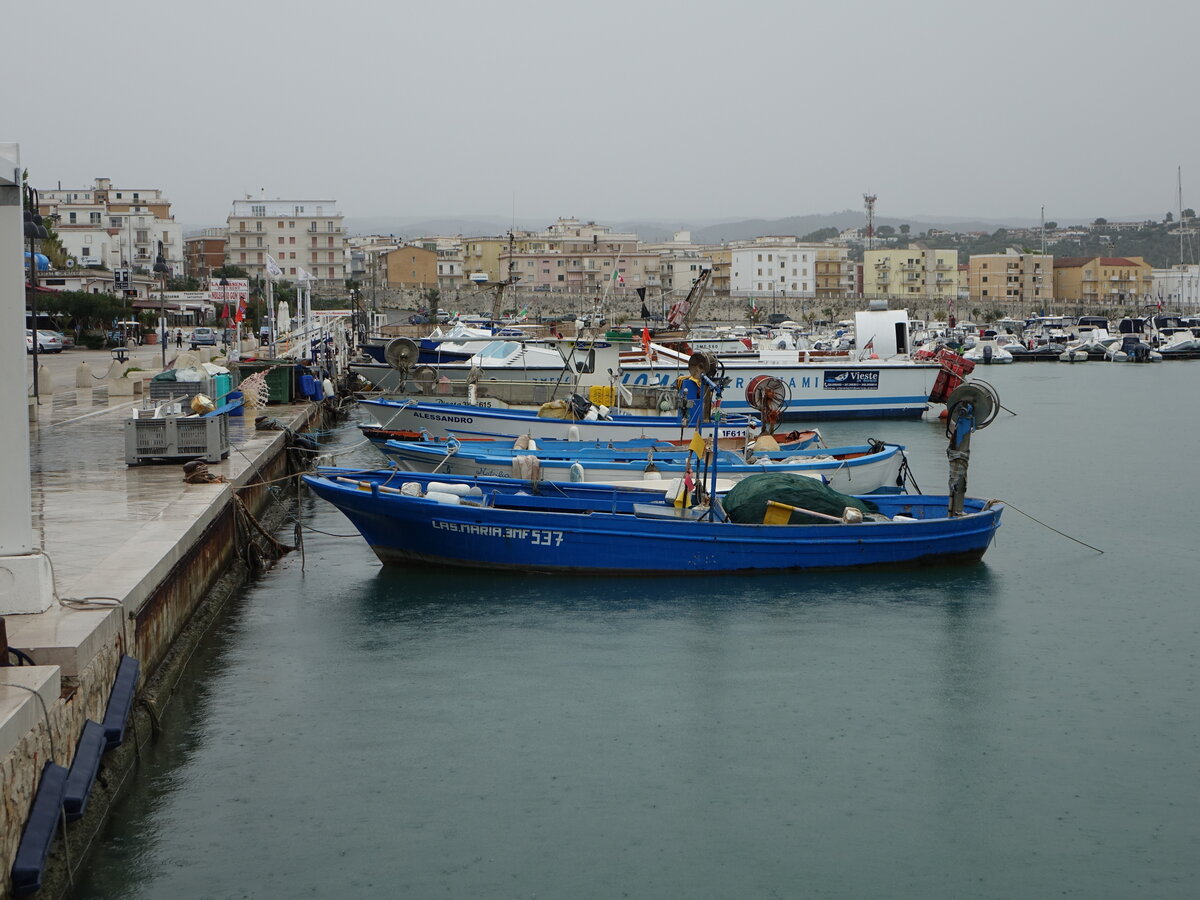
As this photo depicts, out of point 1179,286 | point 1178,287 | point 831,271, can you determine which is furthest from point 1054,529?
point 1178,287

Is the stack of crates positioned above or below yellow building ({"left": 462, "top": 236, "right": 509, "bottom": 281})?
below

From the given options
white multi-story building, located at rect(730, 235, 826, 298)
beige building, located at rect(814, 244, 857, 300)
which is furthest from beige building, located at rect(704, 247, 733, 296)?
beige building, located at rect(814, 244, 857, 300)

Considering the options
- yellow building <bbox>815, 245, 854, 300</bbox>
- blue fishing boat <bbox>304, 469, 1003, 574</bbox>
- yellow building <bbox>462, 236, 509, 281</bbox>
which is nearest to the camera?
blue fishing boat <bbox>304, 469, 1003, 574</bbox>

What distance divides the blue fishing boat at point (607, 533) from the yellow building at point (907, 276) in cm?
13979

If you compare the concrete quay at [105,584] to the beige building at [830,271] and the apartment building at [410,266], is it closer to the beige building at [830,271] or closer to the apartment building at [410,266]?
the apartment building at [410,266]

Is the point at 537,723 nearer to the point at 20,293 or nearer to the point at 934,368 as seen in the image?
the point at 20,293

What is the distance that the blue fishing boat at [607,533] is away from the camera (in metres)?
16.2

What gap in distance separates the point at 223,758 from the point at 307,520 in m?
11.6

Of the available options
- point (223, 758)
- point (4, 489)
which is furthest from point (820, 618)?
point (4, 489)

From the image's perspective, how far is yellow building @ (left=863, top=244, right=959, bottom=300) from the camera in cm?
15500

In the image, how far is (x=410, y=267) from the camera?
143250 mm

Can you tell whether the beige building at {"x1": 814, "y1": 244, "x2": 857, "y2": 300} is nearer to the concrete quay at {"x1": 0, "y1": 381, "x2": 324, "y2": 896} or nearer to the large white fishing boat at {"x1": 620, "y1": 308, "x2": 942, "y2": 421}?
the large white fishing boat at {"x1": 620, "y1": 308, "x2": 942, "y2": 421}

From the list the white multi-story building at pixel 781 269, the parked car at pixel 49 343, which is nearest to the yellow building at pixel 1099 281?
the white multi-story building at pixel 781 269

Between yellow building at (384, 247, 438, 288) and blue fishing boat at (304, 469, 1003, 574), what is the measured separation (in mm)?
126840
